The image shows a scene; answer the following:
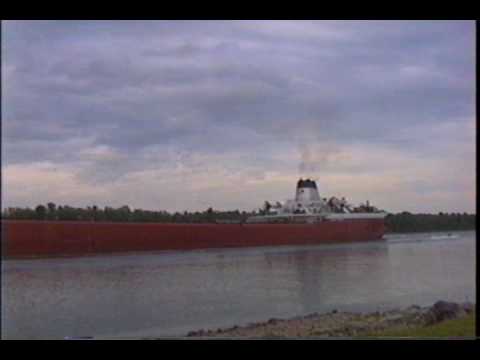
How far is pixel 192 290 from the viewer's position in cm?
1298

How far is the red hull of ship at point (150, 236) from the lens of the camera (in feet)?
57.6

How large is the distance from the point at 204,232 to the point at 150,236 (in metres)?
2.46

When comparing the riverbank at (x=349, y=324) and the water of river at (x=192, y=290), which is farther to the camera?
the water of river at (x=192, y=290)

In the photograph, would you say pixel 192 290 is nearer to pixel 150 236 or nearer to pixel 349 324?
pixel 349 324

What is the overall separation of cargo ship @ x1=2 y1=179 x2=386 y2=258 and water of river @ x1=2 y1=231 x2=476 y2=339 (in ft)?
1.28

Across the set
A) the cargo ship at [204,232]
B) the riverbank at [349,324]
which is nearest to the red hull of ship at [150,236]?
the cargo ship at [204,232]

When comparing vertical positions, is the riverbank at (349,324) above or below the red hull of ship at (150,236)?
below

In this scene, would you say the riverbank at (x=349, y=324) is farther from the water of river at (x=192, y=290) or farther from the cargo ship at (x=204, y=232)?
the cargo ship at (x=204, y=232)

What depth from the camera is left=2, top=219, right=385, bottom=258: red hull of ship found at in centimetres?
1756

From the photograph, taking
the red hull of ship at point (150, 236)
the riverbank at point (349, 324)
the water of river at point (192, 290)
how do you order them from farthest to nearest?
the red hull of ship at point (150, 236)
the water of river at point (192, 290)
the riverbank at point (349, 324)

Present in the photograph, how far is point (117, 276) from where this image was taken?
51.2ft

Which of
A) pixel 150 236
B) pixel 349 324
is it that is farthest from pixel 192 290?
pixel 150 236
